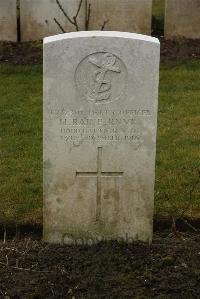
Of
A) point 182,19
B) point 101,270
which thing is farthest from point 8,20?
point 101,270

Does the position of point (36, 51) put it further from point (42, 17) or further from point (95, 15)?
point (95, 15)

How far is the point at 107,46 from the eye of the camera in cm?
Answer: 468

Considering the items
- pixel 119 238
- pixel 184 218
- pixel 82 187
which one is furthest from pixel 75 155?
pixel 184 218

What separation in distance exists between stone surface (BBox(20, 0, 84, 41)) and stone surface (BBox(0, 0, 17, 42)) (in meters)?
0.12

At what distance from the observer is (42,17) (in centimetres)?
1020

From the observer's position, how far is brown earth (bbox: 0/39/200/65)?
9.67 m

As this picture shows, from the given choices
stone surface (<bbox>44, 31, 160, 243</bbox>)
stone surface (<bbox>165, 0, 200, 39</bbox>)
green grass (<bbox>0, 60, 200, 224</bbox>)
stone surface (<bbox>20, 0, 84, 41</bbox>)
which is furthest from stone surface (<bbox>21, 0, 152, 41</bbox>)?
stone surface (<bbox>44, 31, 160, 243</bbox>)

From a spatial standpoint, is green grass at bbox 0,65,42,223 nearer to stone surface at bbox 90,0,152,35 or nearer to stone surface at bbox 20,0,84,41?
stone surface at bbox 20,0,84,41

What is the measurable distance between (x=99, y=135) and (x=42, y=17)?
5.71 meters

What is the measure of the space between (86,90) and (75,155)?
0.46 meters

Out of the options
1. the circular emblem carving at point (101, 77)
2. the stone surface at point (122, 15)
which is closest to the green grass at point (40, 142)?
the stone surface at point (122, 15)

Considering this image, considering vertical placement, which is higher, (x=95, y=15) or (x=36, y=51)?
(x=95, y=15)

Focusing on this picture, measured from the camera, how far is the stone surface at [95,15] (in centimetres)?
1012

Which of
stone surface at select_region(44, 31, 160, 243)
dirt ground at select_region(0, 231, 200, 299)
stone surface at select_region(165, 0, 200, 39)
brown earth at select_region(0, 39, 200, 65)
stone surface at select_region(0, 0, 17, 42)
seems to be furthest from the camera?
stone surface at select_region(165, 0, 200, 39)
